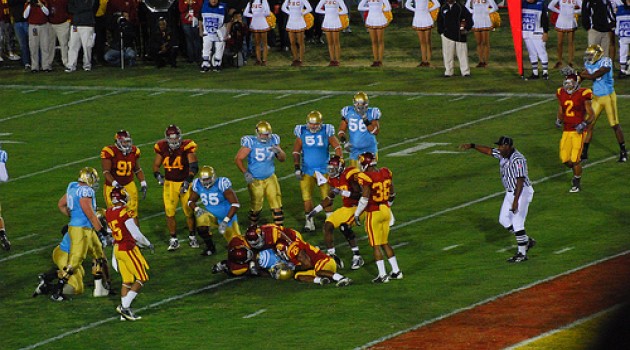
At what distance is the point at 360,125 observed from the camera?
15867 mm

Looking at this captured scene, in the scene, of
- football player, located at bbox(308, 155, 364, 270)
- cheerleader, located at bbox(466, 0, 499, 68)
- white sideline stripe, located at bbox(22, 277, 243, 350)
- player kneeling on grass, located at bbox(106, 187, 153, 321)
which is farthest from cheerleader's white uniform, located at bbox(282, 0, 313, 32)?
player kneeling on grass, located at bbox(106, 187, 153, 321)

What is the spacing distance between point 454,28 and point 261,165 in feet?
38.8

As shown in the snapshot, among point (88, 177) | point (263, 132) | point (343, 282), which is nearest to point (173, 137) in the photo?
point (263, 132)

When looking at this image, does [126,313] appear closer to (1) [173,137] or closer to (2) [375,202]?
(2) [375,202]

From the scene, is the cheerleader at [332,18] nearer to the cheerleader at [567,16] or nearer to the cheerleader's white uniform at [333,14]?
the cheerleader's white uniform at [333,14]

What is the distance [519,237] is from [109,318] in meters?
4.64

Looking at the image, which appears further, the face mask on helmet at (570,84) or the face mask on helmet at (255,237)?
the face mask on helmet at (570,84)

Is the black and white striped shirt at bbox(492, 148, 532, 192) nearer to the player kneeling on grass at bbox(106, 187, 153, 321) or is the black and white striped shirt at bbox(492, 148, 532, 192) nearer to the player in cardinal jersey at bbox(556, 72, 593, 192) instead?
the player in cardinal jersey at bbox(556, 72, 593, 192)

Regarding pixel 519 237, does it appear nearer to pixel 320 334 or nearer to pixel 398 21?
pixel 320 334

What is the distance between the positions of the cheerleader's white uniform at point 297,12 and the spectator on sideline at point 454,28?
3.50m

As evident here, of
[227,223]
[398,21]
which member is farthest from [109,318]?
[398,21]

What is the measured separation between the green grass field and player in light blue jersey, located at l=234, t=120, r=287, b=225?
2.28 ft

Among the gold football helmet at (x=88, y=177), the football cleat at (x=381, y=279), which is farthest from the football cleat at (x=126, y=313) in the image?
the football cleat at (x=381, y=279)

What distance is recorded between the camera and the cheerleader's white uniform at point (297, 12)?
27.6 m
